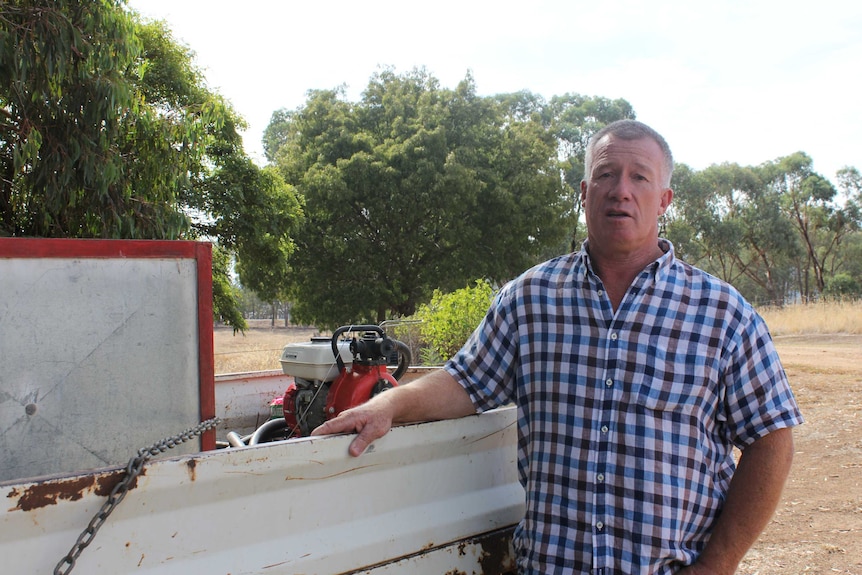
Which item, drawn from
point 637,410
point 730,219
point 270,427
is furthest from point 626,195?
point 730,219

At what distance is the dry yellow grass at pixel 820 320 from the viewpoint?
19.8 meters

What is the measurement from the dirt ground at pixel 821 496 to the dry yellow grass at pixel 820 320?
413 inches

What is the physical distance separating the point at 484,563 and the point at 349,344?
4.30 ft

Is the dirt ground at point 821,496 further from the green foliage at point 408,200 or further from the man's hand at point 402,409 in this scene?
the green foliage at point 408,200

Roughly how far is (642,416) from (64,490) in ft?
4.54

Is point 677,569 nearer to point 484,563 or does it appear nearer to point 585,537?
point 585,537

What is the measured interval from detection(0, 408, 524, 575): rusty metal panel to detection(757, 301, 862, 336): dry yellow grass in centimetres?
1898

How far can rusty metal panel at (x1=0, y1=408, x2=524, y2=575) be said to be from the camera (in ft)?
4.96

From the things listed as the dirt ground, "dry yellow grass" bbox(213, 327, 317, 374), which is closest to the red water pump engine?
"dry yellow grass" bbox(213, 327, 317, 374)

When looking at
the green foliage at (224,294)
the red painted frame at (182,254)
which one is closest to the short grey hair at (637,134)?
the red painted frame at (182,254)

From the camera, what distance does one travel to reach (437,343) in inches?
307

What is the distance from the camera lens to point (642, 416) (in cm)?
200

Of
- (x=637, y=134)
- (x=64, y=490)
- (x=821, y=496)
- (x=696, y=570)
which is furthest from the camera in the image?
(x=821, y=496)

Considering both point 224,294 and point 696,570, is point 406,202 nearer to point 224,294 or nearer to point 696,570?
point 224,294
